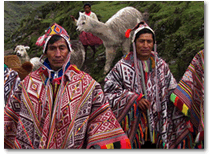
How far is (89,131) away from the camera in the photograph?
2.07m

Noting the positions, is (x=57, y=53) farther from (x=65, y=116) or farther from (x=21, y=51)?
(x=21, y=51)

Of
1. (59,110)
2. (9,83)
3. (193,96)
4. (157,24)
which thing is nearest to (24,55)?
(9,83)

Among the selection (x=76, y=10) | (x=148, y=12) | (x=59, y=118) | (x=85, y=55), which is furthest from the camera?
(x=85, y=55)

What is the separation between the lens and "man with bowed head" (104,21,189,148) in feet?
8.63

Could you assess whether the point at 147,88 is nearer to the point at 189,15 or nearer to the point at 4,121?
the point at 4,121

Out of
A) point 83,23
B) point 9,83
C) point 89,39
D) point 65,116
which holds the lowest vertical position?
point 65,116

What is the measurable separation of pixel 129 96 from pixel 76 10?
254cm

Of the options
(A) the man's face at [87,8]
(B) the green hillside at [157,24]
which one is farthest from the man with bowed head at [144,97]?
(A) the man's face at [87,8]

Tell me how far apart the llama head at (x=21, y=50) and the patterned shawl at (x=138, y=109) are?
2438 mm

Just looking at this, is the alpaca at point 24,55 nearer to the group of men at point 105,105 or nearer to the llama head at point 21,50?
the llama head at point 21,50

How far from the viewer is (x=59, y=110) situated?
80.7 inches

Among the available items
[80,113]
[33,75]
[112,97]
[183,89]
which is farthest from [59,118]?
[183,89]

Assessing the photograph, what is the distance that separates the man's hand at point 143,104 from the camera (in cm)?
253

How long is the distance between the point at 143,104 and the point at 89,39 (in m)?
2.66
